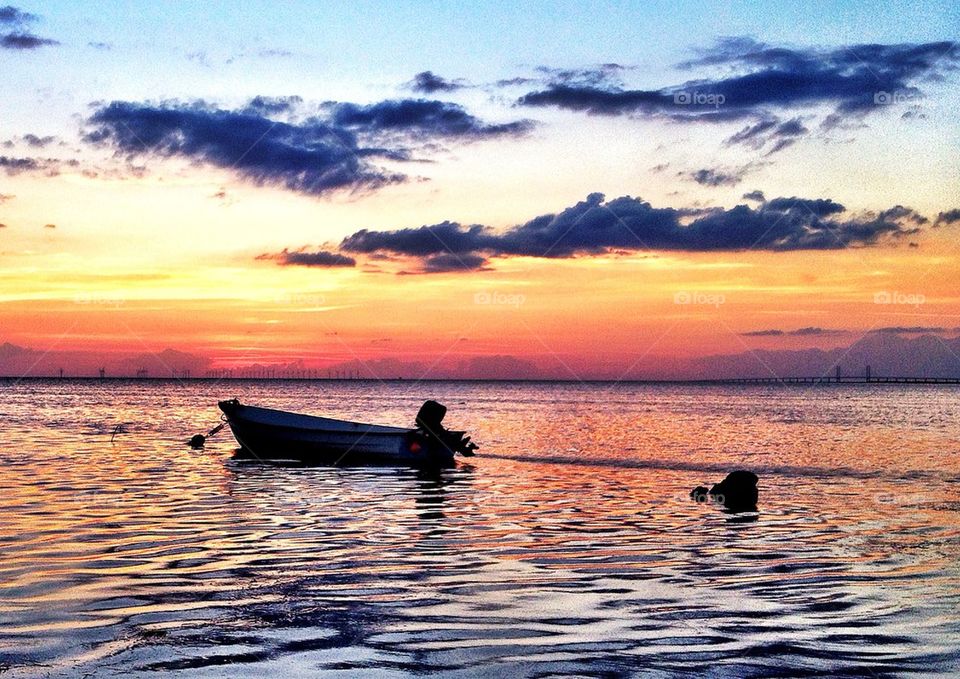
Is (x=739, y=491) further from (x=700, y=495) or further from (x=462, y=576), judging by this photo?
(x=462, y=576)

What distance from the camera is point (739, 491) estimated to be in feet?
86.1

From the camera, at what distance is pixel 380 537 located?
63.8 feet

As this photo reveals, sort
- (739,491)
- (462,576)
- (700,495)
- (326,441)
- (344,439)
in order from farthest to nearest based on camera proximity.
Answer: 1. (326,441)
2. (344,439)
3. (700,495)
4. (739,491)
5. (462,576)

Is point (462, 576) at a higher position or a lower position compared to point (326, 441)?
higher

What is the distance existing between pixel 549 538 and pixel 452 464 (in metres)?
19.7

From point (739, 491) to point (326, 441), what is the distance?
19.7 m

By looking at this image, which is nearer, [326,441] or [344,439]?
[344,439]

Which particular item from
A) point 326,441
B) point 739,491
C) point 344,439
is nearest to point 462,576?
point 739,491

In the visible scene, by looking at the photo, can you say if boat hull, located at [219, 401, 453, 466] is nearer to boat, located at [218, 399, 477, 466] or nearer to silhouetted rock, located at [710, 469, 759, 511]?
boat, located at [218, 399, 477, 466]

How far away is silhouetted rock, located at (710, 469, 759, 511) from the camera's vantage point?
26.0m

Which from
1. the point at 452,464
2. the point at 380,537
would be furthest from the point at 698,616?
the point at 452,464

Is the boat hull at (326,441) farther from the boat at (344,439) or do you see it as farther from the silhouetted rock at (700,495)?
the silhouetted rock at (700,495)

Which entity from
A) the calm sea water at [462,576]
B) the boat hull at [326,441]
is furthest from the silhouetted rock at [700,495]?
the boat hull at [326,441]

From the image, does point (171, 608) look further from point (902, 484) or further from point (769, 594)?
point (902, 484)
